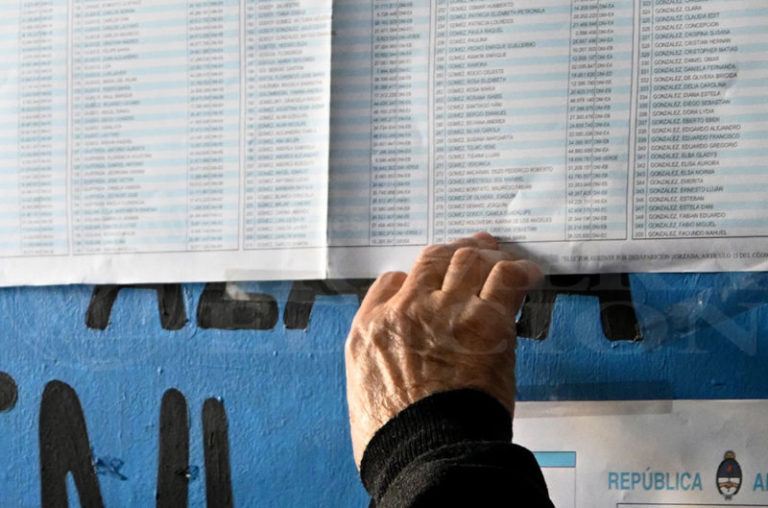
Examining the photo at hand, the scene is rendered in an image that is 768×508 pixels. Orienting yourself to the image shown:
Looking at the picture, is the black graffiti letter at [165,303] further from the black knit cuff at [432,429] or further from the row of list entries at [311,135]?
the black knit cuff at [432,429]

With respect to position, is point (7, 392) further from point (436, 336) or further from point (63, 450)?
point (436, 336)

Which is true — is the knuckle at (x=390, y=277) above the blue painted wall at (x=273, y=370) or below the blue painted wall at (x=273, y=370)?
above

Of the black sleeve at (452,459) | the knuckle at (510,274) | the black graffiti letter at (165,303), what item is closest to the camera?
the black sleeve at (452,459)

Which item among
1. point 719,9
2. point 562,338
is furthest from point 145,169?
point 719,9

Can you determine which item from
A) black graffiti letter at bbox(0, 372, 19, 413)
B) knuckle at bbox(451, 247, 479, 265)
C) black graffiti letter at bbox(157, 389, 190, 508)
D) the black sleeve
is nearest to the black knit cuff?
the black sleeve

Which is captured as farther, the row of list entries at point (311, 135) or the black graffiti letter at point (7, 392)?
the black graffiti letter at point (7, 392)

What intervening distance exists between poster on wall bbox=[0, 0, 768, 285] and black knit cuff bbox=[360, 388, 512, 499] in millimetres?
142

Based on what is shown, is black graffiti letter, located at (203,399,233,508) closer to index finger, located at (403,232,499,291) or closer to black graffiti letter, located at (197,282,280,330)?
black graffiti letter, located at (197,282,280,330)

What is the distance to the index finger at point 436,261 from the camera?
0.67 meters

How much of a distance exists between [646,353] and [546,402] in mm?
87

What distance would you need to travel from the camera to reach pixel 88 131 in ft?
2.56

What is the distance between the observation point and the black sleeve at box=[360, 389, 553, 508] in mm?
531

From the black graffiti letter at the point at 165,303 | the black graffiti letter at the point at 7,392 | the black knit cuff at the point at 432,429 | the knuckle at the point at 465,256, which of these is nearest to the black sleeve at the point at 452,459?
the black knit cuff at the point at 432,429

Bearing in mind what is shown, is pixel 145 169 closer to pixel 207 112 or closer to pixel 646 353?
pixel 207 112
